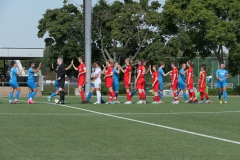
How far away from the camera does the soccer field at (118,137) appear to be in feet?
31.4

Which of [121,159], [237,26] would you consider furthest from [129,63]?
[237,26]

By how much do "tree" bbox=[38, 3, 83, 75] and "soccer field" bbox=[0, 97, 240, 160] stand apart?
41.4m

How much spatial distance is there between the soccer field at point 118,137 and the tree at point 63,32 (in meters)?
41.4

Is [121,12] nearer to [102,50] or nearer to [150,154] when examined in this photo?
[102,50]

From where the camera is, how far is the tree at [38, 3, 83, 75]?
58812 millimetres

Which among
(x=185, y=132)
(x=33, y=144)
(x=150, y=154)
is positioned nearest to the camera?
(x=150, y=154)

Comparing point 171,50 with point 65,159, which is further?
point 171,50

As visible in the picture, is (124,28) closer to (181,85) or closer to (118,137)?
(181,85)

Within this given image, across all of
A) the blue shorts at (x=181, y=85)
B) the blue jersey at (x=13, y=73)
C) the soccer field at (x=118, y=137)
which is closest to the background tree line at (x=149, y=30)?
the blue shorts at (x=181, y=85)

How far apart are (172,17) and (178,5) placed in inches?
48.4

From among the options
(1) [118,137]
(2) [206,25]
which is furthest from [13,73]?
(2) [206,25]

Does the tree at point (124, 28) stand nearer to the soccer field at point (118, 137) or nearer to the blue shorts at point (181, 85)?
the blue shorts at point (181, 85)

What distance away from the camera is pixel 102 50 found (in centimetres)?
6006

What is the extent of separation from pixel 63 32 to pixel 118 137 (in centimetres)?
4742
